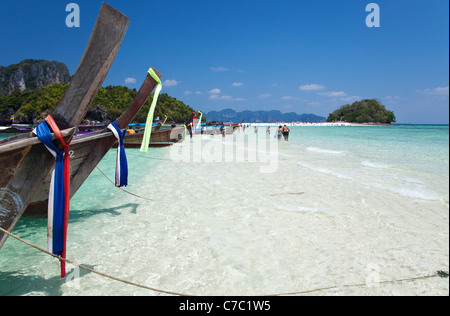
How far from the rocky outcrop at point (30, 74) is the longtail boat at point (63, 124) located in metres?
190

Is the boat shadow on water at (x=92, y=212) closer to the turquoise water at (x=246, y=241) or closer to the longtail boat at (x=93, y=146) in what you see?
the turquoise water at (x=246, y=241)

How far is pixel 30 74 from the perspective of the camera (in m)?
172

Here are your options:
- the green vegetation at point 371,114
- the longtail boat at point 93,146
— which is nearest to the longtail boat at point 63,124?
the longtail boat at point 93,146

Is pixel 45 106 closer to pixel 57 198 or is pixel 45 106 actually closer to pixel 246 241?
pixel 57 198

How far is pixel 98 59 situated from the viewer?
10.3 ft

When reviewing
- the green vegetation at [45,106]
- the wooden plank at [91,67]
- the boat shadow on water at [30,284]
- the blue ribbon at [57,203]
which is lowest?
the boat shadow on water at [30,284]

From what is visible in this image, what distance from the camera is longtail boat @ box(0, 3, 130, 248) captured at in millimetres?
2764

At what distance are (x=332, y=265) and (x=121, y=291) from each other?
2775 millimetres

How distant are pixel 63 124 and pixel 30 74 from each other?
218 meters

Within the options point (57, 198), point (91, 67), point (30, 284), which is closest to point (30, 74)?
point (91, 67)

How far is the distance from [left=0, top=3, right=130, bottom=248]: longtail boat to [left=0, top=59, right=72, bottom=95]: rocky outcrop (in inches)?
7484

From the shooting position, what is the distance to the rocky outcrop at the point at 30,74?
163375 mm
